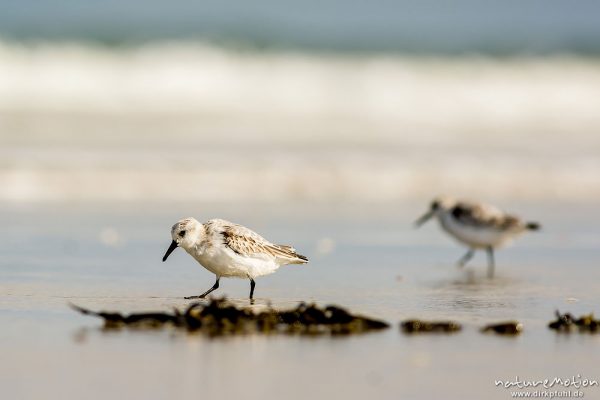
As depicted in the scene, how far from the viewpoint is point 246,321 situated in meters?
5.41

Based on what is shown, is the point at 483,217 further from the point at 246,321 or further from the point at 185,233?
the point at 246,321

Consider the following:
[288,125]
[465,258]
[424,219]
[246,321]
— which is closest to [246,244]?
[246,321]

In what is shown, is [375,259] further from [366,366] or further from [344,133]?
[344,133]

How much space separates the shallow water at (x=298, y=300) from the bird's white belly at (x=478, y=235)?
181 mm

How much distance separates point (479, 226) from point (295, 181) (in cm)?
390

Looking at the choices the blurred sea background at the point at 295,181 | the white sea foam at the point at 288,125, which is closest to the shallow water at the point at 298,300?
the blurred sea background at the point at 295,181

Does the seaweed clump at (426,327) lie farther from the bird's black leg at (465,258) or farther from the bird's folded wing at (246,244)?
the bird's black leg at (465,258)

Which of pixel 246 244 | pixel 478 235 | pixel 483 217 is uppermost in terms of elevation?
pixel 483 217

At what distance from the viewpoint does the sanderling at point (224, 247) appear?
255 inches

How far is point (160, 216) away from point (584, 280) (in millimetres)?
4384

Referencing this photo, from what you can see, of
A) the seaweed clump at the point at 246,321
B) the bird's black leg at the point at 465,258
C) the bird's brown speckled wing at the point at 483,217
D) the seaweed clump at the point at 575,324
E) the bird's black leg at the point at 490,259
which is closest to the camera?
the seaweed clump at the point at 246,321

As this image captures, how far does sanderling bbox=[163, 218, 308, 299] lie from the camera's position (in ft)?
21.2

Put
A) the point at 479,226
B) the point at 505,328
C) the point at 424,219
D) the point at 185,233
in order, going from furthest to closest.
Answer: the point at 424,219 → the point at 479,226 → the point at 185,233 → the point at 505,328

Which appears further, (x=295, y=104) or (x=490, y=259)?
(x=295, y=104)
